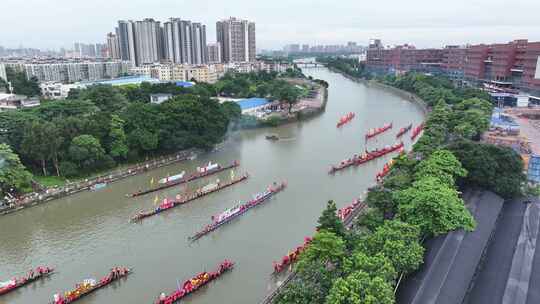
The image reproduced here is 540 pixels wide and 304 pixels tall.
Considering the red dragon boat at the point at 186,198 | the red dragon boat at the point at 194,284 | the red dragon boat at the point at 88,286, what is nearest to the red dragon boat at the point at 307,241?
the red dragon boat at the point at 194,284

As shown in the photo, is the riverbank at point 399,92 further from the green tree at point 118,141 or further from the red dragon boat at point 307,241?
the green tree at point 118,141

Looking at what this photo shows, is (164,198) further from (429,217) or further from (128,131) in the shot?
(429,217)

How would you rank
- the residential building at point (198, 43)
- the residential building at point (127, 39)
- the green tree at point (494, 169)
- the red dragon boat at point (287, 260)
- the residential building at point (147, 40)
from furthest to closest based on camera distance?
the residential building at point (198, 43), the residential building at point (127, 39), the residential building at point (147, 40), the green tree at point (494, 169), the red dragon boat at point (287, 260)

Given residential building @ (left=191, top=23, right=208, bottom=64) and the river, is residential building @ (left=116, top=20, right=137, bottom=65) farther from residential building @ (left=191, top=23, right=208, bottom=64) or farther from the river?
the river

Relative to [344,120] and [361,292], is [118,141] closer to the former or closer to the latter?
[361,292]

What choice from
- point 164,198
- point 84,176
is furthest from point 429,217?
point 84,176
